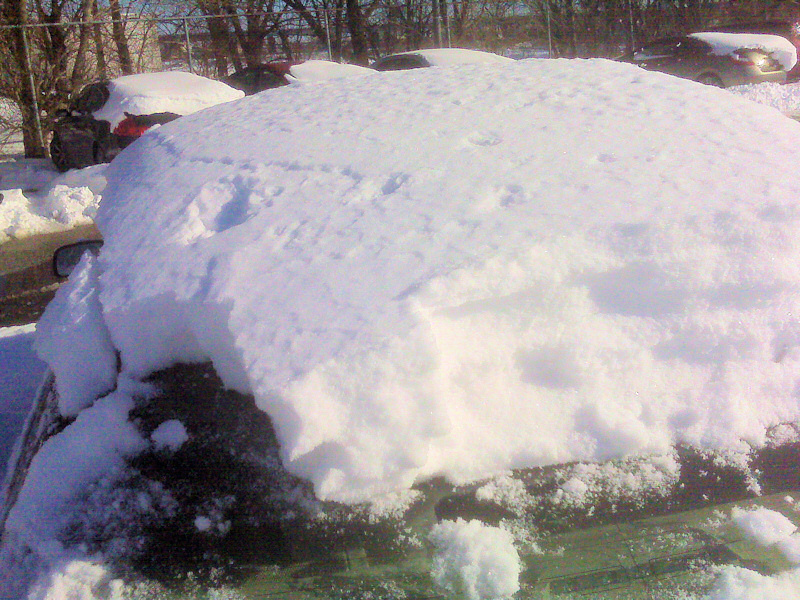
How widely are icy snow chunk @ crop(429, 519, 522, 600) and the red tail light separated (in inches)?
393

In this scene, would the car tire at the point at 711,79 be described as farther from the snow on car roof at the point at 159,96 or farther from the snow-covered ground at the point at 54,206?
the snow-covered ground at the point at 54,206

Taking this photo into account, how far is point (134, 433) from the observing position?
4.93 ft

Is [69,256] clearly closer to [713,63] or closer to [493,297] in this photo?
[493,297]

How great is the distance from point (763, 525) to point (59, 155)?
12.4m

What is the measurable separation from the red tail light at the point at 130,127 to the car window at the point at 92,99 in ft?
2.79

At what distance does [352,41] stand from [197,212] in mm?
18529

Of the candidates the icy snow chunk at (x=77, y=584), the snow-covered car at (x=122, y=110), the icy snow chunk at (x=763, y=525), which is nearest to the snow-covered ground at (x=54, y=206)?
the snow-covered car at (x=122, y=110)

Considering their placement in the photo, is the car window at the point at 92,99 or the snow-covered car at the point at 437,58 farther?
the snow-covered car at the point at 437,58

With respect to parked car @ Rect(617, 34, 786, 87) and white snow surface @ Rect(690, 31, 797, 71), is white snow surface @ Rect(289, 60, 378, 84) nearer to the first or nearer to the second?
parked car @ Rect(617, 34, 786, 87)

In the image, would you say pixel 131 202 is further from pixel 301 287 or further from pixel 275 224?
pixel 301 287

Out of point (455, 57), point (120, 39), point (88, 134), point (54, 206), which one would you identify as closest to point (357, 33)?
point (120, 39)

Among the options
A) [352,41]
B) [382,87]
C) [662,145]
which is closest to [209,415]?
[662,145]

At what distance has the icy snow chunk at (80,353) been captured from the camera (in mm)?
1678

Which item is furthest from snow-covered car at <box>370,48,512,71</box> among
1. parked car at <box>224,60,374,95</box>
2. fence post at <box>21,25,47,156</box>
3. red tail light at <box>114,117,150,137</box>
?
fence post at <box>21,25,47,156</box>
